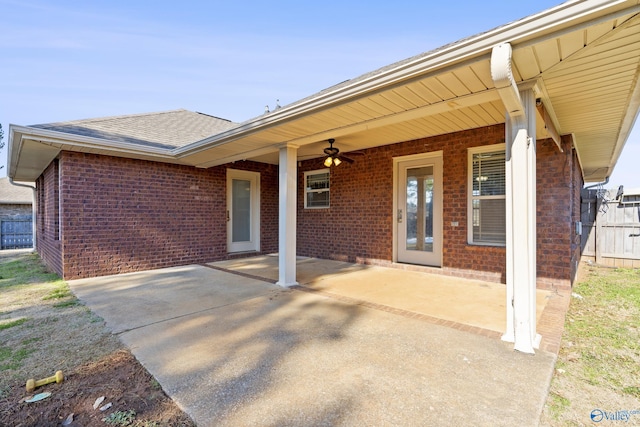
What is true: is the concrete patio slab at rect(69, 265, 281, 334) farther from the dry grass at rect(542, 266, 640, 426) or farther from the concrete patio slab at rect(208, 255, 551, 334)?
the dry grass at rect(542, 266, 640, 426)

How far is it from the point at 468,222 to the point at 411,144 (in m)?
1.94

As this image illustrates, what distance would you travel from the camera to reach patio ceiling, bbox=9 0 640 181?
2.17 m

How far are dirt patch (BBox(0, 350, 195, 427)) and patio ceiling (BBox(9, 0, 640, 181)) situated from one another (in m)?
3.17

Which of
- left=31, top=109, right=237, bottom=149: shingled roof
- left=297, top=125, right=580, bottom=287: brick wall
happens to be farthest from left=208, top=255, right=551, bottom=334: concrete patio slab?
left=31, top=109, right=237, bottom=149: shingled roof

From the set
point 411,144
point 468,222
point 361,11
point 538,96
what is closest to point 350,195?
point 411,144

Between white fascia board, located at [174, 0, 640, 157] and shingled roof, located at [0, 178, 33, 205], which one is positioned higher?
white fascia board, located at [174, 0, 640, 157]

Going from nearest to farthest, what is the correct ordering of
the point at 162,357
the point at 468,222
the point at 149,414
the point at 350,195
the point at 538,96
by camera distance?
the point at 149,414, the point at 162,357, the point at 538,96, the point at 468,222, the point at 350,195

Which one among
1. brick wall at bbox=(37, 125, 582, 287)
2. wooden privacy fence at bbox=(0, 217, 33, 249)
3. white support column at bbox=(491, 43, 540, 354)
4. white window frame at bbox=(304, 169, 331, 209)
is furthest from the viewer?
wooden privacy fence at bbox=(0, 217, 33, 249)

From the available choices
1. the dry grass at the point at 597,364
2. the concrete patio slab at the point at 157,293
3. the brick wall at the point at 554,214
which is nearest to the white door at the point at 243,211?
the concrete patio slab at the point at 157,293

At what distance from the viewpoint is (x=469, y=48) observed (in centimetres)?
245

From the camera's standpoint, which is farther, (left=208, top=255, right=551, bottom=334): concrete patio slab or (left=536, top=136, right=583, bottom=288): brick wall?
(left=536, top=136, right=583, bottom=288): brick wall

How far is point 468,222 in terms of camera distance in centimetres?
566

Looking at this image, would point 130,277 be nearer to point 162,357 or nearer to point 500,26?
point 162,357

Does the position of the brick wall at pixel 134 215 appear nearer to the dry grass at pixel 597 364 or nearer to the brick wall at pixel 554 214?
the brick wall at pixel 554 214
